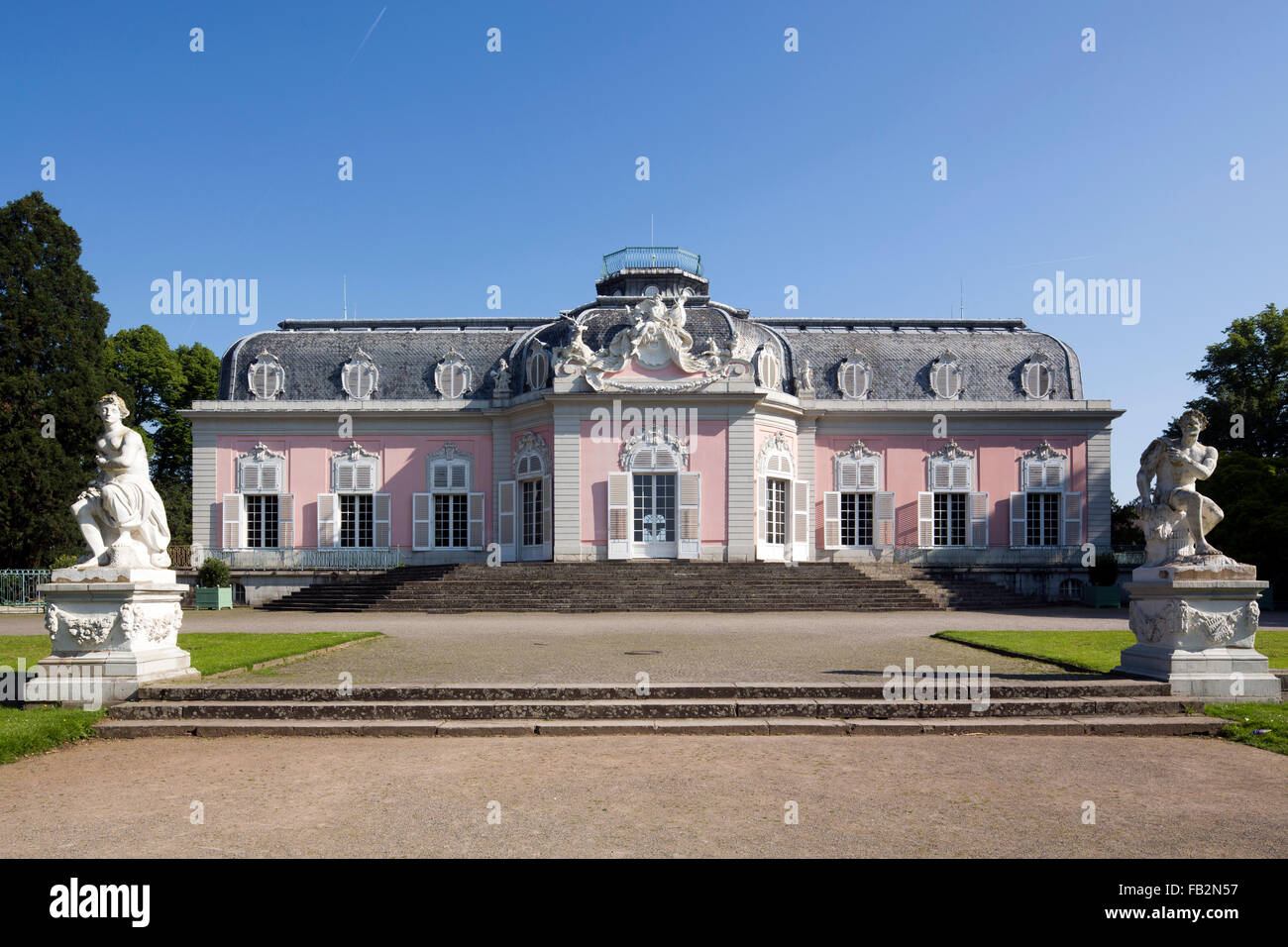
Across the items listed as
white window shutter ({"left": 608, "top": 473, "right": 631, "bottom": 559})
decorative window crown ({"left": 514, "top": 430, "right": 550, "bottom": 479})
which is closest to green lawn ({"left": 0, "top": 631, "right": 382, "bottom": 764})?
white window shutter ({"left": 608, "top": 473, "right": 631, "bottom": 559})

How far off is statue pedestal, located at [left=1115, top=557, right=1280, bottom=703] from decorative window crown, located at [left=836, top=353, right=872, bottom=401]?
2380 centimetres

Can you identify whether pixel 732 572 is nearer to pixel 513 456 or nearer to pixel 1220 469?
pixel 513 456

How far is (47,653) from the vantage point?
1322 cm

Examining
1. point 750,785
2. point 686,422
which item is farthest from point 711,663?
point 686,422

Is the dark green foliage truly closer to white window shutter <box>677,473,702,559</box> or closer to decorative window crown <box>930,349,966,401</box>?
decorative window crown <box>930,349,966,401</box>

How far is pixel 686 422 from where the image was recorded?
2923cm

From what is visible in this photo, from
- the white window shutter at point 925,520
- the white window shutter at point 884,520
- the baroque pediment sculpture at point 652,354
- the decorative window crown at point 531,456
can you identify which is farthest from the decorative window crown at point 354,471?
the white window shutter at point 925,520

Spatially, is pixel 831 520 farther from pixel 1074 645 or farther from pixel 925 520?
pixel 1074 645

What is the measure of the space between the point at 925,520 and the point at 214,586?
23.8 meters

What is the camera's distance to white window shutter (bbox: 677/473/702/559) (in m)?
28.7

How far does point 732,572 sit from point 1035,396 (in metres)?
15.0

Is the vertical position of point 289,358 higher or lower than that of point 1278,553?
higher

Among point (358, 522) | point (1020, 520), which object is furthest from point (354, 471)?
point (1020, 520)

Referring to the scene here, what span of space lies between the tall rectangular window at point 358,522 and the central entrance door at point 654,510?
1030 centimetres
